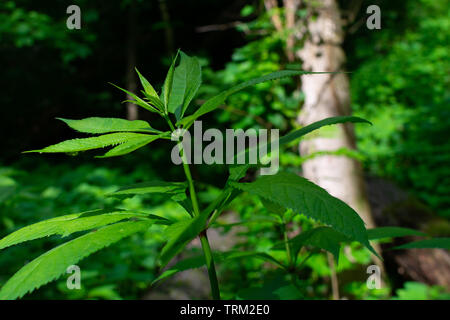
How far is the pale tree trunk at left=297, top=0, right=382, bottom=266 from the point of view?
239 centimetres

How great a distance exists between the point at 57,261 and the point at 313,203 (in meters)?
0.44

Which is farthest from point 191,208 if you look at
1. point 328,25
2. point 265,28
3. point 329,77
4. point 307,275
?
point 265,28

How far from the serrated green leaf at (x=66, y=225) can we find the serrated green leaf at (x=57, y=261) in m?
0.02

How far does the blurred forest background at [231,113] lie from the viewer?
208 centimetres

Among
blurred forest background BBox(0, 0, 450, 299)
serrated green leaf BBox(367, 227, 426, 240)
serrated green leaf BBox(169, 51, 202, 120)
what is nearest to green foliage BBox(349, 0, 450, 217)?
blurred forest background BBox(0, 0, 450, 299)

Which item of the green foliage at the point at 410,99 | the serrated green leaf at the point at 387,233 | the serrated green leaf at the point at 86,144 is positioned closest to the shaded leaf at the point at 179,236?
the serrated green leaf at the point at 86,144

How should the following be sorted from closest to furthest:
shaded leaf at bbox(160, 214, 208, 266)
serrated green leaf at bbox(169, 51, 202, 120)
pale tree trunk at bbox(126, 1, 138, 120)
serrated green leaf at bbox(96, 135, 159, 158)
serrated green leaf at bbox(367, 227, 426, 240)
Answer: shaded leaf at bbox(160, 214, 208, 266), serrated green leaf at bbox(96, 135, 159, 158), serrated green leaf at bbox(169, 51, 202, 120), serrated green leaf at bbox(367, 227, 426, 240), pale tree trunk at bbox(126, 1, 138, 120)

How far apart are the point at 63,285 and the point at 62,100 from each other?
20.1ft

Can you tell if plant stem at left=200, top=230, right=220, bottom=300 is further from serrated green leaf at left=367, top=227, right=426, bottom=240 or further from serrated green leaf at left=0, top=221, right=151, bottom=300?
serrated green leaf at left=367, top=227, right=426, bottom=240

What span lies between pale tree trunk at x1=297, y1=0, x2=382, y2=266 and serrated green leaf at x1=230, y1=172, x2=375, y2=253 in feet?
5.93

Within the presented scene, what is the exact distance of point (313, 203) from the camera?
1.68 ft

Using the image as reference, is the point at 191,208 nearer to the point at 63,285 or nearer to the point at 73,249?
the point at 73,249

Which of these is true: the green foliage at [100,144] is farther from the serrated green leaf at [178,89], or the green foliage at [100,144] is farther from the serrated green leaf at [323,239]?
the serrated green leaf at [323,239]

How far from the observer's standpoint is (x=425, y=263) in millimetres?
2602
